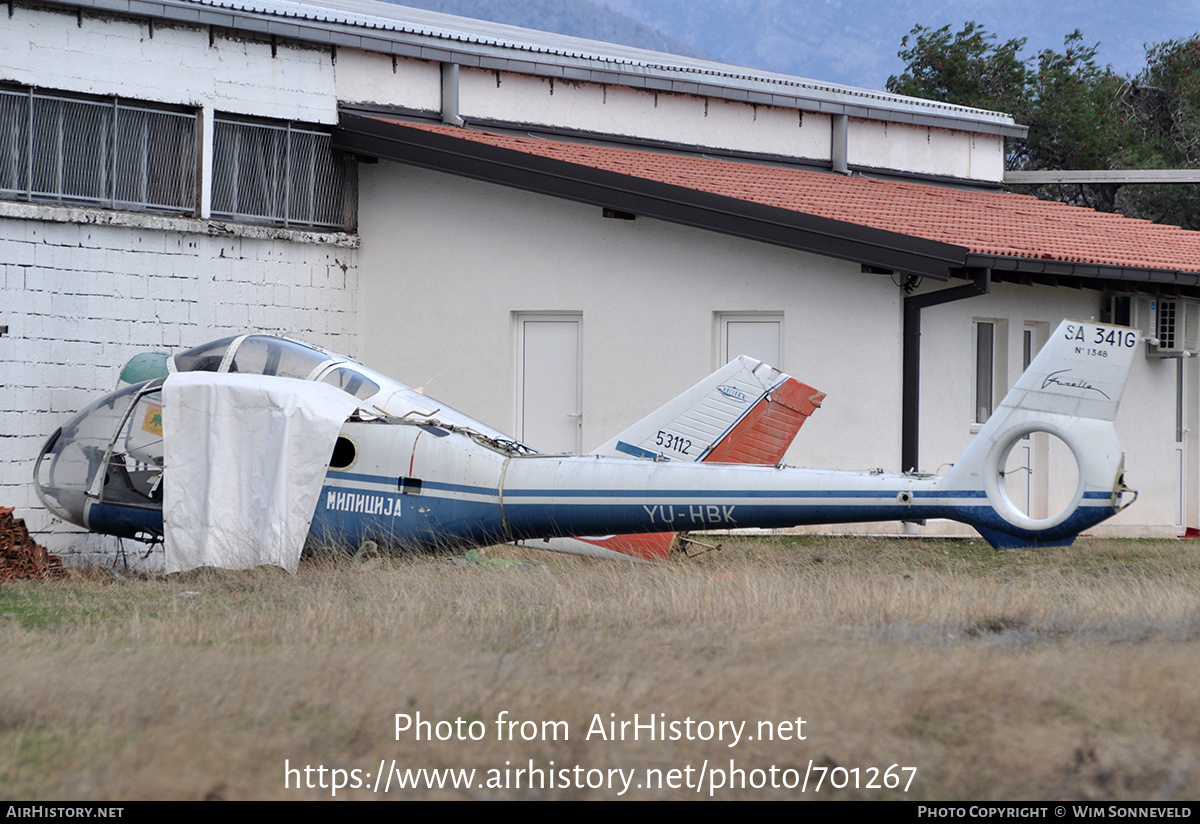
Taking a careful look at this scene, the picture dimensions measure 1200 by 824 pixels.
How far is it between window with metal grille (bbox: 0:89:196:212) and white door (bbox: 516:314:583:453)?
403cm

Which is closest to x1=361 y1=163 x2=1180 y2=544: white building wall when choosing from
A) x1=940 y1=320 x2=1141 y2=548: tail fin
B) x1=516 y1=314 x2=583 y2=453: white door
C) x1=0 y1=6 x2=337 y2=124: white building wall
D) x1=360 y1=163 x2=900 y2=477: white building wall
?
x1=360 y1=163 x2=900 y2=477: white building wall

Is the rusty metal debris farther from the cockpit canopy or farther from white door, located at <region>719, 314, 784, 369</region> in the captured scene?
white door, located at <region>719, 314, 784, 369</region>

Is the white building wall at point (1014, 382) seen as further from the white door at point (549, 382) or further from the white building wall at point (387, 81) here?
the white building wall at point (387, 81)

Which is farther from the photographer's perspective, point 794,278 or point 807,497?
point 794,278

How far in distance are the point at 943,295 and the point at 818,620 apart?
694 cm

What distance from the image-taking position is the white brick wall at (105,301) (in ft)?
42.0

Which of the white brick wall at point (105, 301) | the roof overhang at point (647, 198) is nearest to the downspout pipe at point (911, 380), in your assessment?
the roof overhang at point (647, 198)

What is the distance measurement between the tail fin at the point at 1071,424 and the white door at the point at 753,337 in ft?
18.9

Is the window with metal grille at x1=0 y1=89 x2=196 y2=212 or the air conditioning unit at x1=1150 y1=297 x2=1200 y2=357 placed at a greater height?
the window with metal grille at x1=0 y1=89 x2=196 y2=212

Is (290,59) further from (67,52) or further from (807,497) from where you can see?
(807,497)

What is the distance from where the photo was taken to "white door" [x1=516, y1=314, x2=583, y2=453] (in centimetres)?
1466

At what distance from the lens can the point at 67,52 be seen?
1321 cm

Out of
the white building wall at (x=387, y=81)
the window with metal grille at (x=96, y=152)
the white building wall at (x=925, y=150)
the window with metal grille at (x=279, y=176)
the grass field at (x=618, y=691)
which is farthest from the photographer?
the white building wall at (x=925, y=150)
